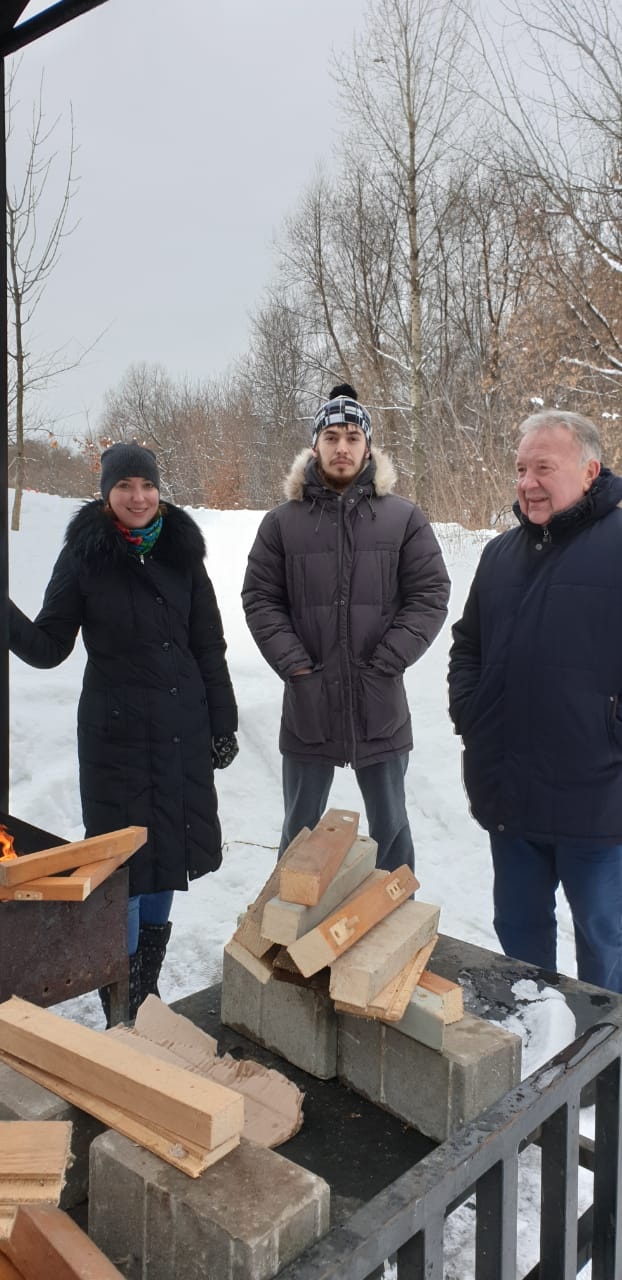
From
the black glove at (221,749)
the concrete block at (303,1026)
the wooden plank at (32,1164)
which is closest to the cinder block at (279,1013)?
the concrete block at (303,1026)

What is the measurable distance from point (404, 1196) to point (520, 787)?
5.00 feet

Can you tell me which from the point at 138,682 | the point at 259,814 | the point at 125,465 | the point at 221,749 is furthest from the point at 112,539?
the point at 259,814

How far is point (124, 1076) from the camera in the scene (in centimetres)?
128

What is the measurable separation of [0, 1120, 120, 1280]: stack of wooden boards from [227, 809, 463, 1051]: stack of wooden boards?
0.58m

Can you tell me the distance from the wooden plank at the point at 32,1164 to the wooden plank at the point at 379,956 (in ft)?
1.84

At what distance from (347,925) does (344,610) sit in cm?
179

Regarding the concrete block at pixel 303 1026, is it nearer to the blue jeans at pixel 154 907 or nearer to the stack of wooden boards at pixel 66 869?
the stack of wooden boards at pixel 66 869

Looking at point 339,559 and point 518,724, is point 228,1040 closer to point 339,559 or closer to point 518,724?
point 518,724

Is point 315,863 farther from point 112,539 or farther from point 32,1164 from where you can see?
point 112,539

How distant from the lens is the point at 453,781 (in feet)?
18.5

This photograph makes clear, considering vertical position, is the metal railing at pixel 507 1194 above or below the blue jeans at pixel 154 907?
above

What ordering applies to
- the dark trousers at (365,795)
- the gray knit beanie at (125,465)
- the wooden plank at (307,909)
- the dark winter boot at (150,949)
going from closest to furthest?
the wooden plank at (307,909) < the gray knit beanie at (125,465) < the dark winter boot at (150,949) < the dark trousers at (365,795)

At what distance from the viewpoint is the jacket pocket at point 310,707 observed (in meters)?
3.33

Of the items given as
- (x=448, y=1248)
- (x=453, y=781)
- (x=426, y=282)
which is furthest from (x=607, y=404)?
(x=426, y=282)
